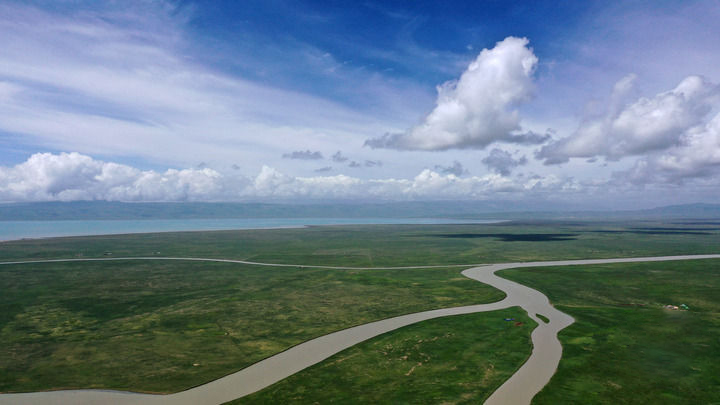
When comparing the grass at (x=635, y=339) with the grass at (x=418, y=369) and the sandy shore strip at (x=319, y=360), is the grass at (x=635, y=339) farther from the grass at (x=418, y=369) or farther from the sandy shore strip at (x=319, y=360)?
the grass at (x=418, y=369)

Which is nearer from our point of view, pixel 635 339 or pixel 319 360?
pixel 319 360

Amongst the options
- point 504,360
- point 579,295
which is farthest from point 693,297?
point 504,360

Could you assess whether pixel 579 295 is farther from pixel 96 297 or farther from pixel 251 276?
pixel 96 297

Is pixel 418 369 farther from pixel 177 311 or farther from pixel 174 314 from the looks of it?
pixel 177 311

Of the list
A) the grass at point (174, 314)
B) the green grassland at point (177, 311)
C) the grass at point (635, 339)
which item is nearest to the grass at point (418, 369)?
the green grassland at point (177, 311)

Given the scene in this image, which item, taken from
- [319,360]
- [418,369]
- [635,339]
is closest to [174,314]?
[319,360]

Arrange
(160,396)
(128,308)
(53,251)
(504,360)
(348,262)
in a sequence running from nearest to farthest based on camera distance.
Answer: (160,396), (504,360), (128,308), (348,262), (53,251)
